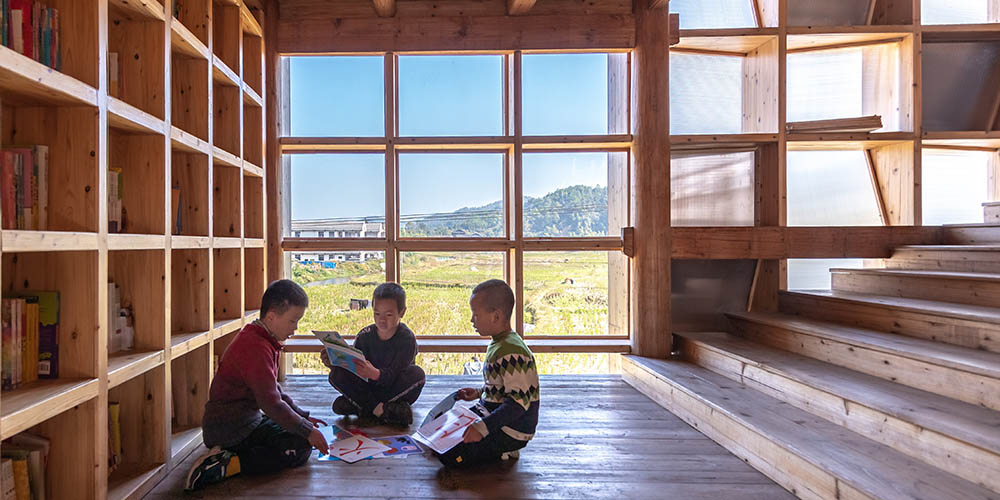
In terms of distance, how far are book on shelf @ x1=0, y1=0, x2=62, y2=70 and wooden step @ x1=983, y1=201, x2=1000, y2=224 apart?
5.06m

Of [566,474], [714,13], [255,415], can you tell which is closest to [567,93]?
[714,13]

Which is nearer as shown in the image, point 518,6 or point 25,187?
point 25,187

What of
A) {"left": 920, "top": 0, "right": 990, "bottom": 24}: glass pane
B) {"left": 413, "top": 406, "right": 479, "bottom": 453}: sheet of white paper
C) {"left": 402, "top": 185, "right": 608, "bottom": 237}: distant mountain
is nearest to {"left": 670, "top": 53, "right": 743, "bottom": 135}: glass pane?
{"left": 402, "top": 185, "right": 608, "bottom": 237}: distant mountain

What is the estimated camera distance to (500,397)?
212cm

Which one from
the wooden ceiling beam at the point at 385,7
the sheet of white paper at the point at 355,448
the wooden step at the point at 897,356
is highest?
the wooden ceiling beam at the point at 385,7

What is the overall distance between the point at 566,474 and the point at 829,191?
3.26 metres

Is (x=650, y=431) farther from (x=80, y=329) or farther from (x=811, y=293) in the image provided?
(x=80, y=329)

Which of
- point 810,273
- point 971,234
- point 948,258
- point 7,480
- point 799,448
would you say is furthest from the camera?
point 810,273

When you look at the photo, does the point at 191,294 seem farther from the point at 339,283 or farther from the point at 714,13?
→ the point at 714,13

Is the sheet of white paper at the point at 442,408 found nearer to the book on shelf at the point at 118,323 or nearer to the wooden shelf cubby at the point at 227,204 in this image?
the book on shelf at the point at 118,323

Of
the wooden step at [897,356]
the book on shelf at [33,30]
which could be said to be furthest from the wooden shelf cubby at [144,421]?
the wooden step at [897,356]

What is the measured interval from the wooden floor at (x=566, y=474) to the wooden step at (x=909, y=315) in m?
1.26

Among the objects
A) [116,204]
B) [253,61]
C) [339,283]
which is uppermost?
[253,61]

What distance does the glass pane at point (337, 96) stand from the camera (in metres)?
3.74
